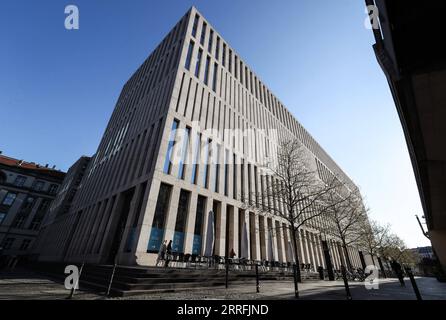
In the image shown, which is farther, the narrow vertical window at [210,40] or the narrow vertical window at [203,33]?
the narrow vertical window at [210,40]

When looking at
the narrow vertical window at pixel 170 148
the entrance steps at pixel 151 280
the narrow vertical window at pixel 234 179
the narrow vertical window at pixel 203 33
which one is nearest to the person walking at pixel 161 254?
the entrance steps at pixel 151 280

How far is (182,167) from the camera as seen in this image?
1845 centimetres

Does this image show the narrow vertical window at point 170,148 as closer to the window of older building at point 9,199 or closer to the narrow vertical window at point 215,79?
the narrow vertical window at point 215,79

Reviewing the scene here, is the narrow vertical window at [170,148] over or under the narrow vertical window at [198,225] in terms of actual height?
over

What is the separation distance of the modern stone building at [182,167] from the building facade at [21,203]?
1614cm

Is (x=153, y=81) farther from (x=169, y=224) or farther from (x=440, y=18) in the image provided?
(x=440, y=18)

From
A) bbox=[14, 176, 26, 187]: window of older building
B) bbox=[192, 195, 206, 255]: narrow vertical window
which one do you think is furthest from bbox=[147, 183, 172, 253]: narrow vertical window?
bbox=[14, 176, 26, 187]: window of older building

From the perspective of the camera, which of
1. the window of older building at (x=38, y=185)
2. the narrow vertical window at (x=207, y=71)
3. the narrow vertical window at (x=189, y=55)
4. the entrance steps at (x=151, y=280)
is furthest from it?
the window of older building at (x=38, y=185)

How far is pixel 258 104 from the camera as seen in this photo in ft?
117

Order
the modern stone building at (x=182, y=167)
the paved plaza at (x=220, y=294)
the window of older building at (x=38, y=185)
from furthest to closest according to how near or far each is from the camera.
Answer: the window of older building at (x=38, y=185)
the modern stone building at (x=182, y=167)
the paved plaza at (x=220, y=294)

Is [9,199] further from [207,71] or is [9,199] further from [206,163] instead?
[207,71]

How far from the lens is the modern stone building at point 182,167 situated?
53.4ft

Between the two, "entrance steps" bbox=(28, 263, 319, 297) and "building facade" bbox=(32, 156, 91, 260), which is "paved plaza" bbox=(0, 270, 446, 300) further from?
"building facade" bbox=(32, 156, 91, 260)
